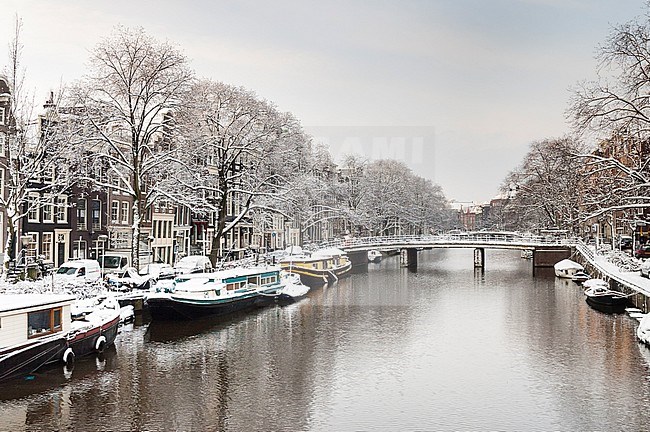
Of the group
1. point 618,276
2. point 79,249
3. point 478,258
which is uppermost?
point 79,249

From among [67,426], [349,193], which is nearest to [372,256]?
[349,193]

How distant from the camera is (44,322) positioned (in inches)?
991

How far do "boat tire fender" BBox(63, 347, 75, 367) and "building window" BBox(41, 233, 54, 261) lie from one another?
27.4 metres

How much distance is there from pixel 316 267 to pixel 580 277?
22523mm

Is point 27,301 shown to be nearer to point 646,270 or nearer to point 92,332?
point 92,332

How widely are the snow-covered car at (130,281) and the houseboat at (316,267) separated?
1748 cm

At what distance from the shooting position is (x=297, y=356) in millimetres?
28672

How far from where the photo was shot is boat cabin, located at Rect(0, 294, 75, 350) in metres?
23.5

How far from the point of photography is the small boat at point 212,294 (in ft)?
118

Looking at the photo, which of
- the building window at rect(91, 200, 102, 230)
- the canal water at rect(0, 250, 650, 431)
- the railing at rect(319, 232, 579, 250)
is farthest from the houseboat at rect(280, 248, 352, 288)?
the canal water at rect(0, 250, 650, 431)

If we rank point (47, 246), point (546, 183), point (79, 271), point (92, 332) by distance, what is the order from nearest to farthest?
point (92, 332) < point (79, 271) < point (47, 246) < point (546, 183)

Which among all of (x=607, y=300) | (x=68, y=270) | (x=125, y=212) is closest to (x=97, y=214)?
(x=125, y=212)

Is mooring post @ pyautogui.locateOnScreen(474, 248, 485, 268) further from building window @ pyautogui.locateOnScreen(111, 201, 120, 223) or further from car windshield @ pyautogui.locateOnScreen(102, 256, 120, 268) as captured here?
car windshield @ pyautogui.locateOnScreen(102, 256, 120, 268)

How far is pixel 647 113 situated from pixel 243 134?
92.0 ft
